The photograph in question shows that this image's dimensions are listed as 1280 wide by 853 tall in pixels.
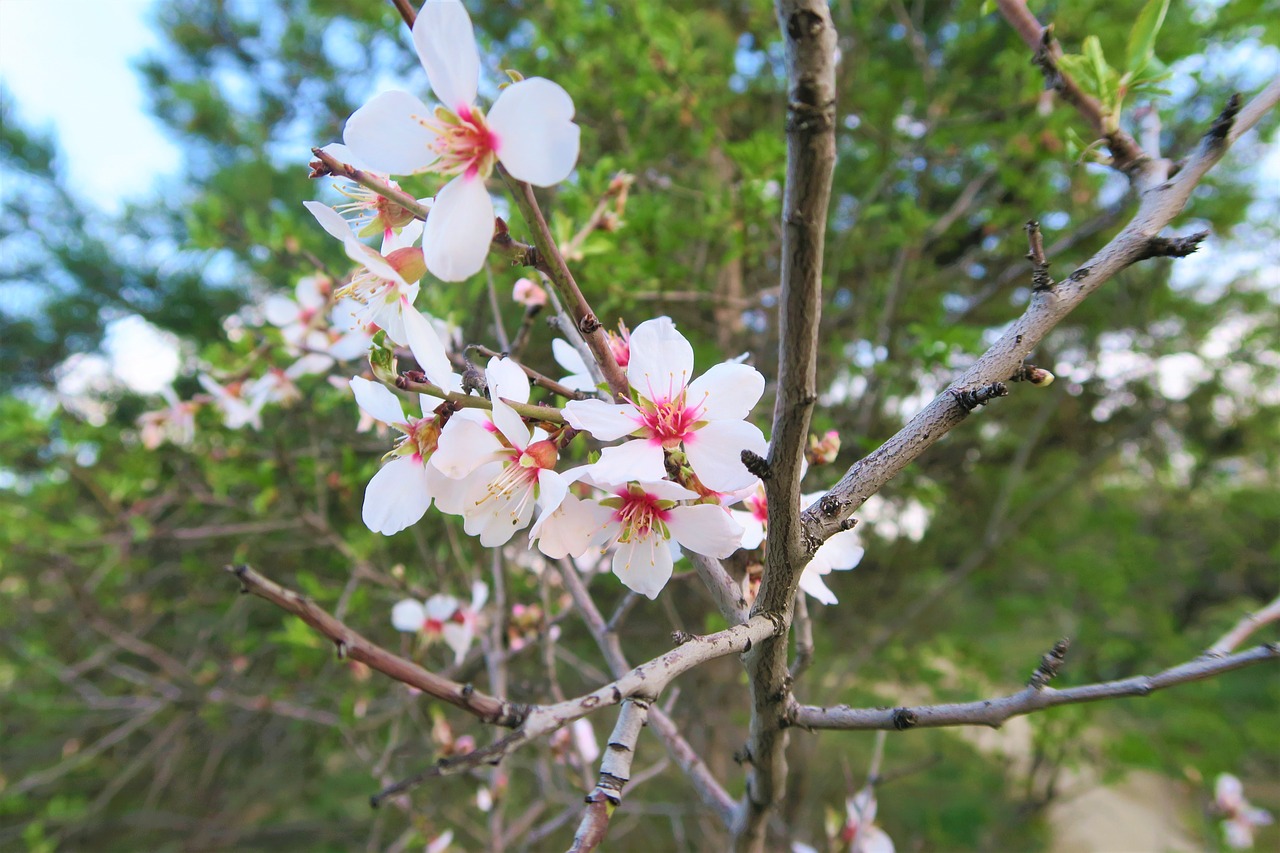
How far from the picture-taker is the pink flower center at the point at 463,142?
62cm

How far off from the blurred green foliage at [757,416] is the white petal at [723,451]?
0.81 metres

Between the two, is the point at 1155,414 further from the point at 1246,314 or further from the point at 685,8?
the point at 685,8

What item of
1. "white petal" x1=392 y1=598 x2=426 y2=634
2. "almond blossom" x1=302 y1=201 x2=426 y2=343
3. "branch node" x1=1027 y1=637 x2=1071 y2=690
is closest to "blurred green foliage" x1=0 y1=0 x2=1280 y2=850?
"white petal" x1=392 y1=598 x2=426 y2=634

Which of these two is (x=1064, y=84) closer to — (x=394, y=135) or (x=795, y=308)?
Answer: (x=795, y=308)

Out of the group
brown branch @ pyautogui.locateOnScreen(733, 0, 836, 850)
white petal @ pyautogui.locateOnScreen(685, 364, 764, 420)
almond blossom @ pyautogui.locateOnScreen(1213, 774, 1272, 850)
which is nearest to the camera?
brown branch @ pyautogui.locateOnScreen(733, 0, 836, 850)

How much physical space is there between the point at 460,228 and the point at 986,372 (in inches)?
20.6

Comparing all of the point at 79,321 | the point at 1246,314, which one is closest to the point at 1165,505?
the point at 1246,314

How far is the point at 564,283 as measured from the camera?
1.95 feet

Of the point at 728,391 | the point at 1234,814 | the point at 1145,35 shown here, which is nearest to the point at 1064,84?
the point at 1145,35

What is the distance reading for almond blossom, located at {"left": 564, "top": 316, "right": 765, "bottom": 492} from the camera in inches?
25.5

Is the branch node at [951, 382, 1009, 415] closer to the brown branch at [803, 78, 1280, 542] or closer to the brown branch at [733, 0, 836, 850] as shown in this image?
the brown branch at [803, 78, 1280, 542]

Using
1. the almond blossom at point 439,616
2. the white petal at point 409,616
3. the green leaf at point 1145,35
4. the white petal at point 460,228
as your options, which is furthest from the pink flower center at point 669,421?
the white petal at point 409,616

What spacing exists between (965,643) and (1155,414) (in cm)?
166

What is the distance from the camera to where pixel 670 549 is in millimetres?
777
